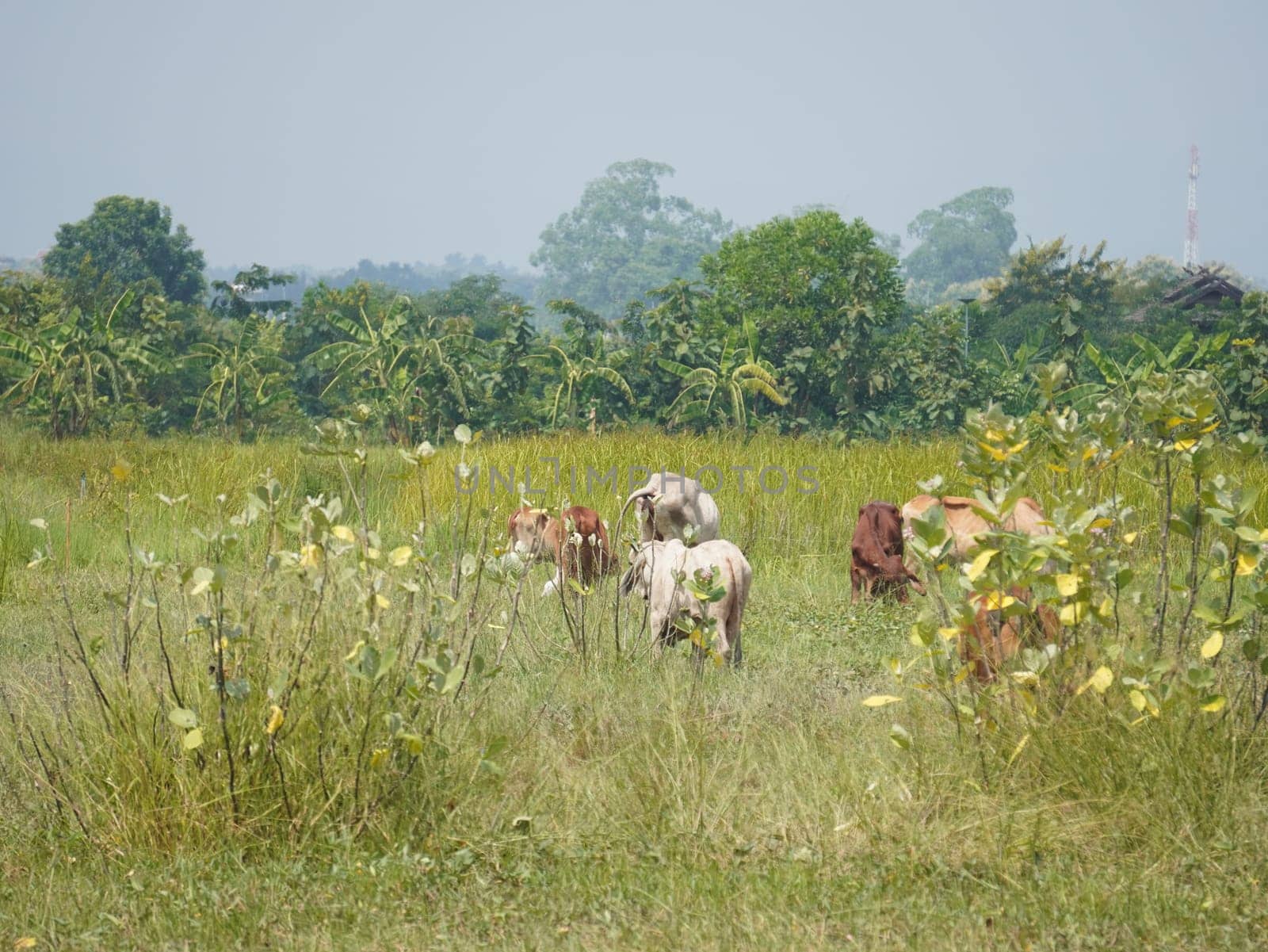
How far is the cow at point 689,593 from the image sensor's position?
556 centimetres

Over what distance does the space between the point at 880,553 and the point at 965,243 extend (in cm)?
9421

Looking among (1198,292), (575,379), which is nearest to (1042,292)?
(1198,292)

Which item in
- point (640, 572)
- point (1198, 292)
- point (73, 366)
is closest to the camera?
point (640, 572)

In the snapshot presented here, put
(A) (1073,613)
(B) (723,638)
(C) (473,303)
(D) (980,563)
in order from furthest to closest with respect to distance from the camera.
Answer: (C) (473,303) → (B) (723,638) → (A) (1073,613) → (D) (980,563)

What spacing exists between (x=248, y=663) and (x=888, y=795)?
6.79 ft

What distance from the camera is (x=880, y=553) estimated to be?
7.71m

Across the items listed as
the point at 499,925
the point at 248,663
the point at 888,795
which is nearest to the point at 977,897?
the point at 888,795

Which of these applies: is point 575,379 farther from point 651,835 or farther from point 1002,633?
point 651,835

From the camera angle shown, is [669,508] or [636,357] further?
[636,357]

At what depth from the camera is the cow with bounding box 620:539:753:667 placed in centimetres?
556

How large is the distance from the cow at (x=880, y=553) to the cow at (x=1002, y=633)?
2704 mm

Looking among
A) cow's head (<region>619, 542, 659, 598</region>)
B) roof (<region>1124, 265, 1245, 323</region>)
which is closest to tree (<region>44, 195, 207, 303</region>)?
roof (<region>1124, 265, 1245, 323</region>)

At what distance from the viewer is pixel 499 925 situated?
3543 mm

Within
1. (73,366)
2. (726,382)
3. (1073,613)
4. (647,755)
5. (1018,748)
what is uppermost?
(73,366)
